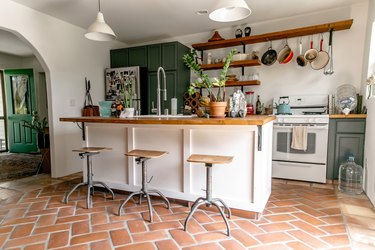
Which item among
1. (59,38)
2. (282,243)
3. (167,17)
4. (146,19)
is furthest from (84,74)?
(282,243)

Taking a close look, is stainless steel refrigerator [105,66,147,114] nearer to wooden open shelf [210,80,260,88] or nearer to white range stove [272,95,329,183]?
wooden open shelf [210,80,260,88]

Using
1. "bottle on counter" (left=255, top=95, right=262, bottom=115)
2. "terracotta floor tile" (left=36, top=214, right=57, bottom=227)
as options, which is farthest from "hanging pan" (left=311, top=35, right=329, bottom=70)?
"terracotta floor tile" (left=36, top=214, right=57, bottom=227)

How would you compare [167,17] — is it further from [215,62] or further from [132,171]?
[132,171]

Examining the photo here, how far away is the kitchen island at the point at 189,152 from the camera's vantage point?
215 centimetres

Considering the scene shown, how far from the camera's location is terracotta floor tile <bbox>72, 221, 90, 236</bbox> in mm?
1978

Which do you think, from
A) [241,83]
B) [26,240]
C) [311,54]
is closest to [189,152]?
[26,240]

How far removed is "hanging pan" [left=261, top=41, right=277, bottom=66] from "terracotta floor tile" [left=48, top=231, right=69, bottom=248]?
3.72m

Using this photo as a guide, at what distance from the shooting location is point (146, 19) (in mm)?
3729

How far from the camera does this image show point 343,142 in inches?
123

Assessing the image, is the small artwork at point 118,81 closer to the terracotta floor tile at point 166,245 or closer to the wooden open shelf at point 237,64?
the wooden open shelf at point 237,64

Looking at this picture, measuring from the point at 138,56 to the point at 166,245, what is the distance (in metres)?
3.68

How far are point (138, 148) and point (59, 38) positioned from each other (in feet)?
8.40

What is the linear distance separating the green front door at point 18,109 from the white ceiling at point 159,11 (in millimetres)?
3075

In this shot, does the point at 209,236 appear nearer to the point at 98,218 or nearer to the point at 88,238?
the point at 88,238
